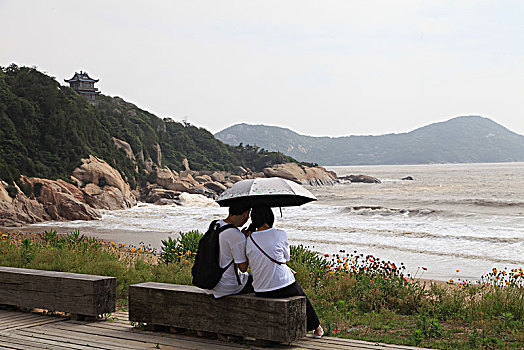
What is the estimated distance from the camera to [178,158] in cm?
7144

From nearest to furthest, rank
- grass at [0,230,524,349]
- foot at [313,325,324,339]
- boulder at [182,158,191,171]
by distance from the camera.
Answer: foot at [313,325,324,339] < grass at [0,230,524,349] < boulder at [182,158,191,171]

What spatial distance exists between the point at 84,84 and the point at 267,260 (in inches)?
3158

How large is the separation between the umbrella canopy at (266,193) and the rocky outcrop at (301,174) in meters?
67.8

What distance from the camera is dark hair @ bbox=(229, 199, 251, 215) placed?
5301 mm

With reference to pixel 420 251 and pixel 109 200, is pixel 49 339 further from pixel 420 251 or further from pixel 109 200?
pixel 109 200

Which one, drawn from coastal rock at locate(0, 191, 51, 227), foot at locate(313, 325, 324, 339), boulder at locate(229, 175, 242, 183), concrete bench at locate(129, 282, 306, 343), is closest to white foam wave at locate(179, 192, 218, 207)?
coastal rock at locate(0, 191, 51, 227)

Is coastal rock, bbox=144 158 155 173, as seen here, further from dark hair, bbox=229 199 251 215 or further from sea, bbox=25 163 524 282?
dark hair, bbox=229 199 251 215

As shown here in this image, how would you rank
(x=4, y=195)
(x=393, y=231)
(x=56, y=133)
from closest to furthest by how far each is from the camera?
(x=393, y=231), (x=4, y=195), (x=56, y=133)

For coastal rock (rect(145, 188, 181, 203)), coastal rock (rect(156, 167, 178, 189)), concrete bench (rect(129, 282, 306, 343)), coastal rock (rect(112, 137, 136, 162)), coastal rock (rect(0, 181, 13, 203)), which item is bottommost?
concrete bench (rect(129, 282, 306, 343))

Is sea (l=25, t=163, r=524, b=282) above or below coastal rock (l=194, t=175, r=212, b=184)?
below

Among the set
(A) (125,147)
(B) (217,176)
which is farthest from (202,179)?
(A) (125,147)

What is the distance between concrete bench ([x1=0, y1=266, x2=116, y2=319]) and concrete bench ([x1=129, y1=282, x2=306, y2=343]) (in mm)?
478

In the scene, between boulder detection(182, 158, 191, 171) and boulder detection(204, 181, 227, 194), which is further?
boulder detection(182, 158, 191, 171)

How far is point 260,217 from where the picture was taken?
5.25 metres
